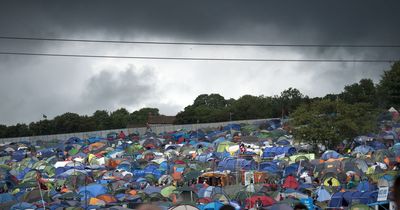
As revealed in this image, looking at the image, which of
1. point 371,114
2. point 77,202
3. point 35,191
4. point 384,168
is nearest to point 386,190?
point 384,168

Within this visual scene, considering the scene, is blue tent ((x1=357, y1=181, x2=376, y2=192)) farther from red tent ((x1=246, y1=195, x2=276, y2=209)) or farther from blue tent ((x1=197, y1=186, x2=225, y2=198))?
blue tent ((x1=197, y1=186, x2=225, y2=198))

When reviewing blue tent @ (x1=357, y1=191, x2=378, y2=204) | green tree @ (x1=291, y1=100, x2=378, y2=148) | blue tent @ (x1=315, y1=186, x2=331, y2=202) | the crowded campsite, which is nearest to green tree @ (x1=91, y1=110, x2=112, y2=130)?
the crowded campsite

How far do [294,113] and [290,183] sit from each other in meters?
21.9

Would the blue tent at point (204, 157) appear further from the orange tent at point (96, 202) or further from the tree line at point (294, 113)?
the orange tent at point (96, 202)

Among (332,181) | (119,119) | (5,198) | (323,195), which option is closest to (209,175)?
(332,181)

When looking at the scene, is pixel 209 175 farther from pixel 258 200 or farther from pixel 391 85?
pixel 391 85

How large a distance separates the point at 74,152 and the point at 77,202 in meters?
28.0

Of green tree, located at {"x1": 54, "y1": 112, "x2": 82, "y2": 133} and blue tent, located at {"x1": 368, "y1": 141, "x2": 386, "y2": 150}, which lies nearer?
blue tent, located at {"x1": 368, "y1": 141, "x2": 386, "y2": 150}

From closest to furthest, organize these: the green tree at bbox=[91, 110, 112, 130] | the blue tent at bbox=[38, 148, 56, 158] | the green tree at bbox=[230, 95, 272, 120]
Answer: the blue tent at bbox=[38, 148, 56, 158]
the green tree at bbox=[230, 95, 272, 120]
the green tree at bbox=[91, 110, 112, 130]

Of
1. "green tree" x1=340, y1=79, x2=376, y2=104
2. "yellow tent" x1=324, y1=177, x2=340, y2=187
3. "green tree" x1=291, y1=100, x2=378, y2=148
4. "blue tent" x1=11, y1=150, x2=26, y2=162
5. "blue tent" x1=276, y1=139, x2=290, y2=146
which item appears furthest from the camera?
"green tree" x1=340, y1=79, x2=376, y2=104

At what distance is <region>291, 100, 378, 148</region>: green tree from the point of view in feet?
150

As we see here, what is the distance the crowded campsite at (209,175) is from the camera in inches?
936

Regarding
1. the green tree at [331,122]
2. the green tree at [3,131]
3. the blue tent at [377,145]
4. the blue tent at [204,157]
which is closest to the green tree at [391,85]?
the green tree at [331,122]

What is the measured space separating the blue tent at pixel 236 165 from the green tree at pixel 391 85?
31.0 meters
